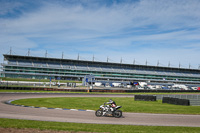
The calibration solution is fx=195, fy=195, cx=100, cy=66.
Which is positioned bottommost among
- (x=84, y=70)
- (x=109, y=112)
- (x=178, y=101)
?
(x=178, y=101)

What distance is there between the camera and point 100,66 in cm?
13412

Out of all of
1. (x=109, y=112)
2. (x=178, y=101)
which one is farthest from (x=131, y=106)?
(x=178, y=101)

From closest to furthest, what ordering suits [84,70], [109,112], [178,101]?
[109,112] → [178,101] → [84,70]

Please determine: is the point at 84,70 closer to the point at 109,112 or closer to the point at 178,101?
the point at 178,101

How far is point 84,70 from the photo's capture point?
412 feet

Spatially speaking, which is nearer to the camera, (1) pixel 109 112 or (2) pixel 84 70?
(1) pixel 109 112

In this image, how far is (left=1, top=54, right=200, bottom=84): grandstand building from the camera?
365ft

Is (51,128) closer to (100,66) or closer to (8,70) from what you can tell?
(8,70)

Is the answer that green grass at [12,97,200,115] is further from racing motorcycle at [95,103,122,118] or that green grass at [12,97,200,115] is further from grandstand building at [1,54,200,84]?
grandstand building at [1,54,200,84]

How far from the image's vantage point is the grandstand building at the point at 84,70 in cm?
11119

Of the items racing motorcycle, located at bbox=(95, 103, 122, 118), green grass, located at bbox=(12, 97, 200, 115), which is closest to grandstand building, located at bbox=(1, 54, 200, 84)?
green grass, located at bbox=(12, 97, 200, 115)

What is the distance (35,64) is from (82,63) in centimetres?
3061

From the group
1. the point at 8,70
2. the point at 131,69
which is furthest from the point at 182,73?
the point at 8,70

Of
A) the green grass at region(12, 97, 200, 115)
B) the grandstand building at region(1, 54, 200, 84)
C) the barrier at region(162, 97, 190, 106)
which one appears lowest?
the green grass at region(12, 97, 200, 115)
